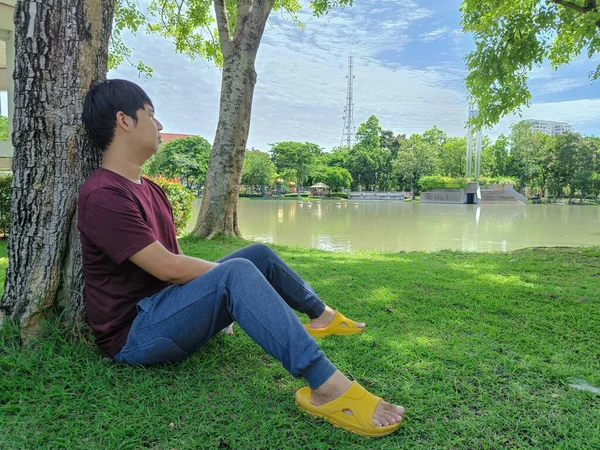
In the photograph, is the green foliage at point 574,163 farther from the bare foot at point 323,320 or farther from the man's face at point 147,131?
the man's face at point 147,131

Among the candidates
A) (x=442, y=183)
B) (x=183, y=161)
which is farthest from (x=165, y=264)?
(x=183, y=161)

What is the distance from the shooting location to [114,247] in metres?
1.37

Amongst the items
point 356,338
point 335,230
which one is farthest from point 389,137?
point 356,338

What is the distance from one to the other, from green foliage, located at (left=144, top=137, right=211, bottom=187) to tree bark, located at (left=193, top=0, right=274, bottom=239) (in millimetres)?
35371

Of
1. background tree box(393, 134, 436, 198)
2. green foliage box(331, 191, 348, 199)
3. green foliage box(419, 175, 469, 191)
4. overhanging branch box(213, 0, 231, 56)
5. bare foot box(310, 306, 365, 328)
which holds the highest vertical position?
background tree box(393, 134, 436, 198)

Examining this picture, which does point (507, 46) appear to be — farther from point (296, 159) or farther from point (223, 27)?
point (296, 159)

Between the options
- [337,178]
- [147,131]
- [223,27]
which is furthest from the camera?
[337,178]

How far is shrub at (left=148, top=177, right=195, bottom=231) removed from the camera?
664cm

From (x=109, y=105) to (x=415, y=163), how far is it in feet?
137

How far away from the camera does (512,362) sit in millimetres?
1827

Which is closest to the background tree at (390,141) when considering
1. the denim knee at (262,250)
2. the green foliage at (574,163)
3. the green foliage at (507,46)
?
the green foliage at (574,163)

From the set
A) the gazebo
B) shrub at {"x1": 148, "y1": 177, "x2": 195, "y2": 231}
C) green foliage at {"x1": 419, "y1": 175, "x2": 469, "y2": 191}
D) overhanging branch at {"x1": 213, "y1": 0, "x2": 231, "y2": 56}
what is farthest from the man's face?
the gazebo

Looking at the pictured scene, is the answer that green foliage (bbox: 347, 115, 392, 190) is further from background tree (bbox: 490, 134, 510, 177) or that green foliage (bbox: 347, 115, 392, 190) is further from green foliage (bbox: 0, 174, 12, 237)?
green foliage (bbox: 0, 174, 12, 237)

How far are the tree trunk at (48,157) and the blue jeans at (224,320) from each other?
20.5 inches
